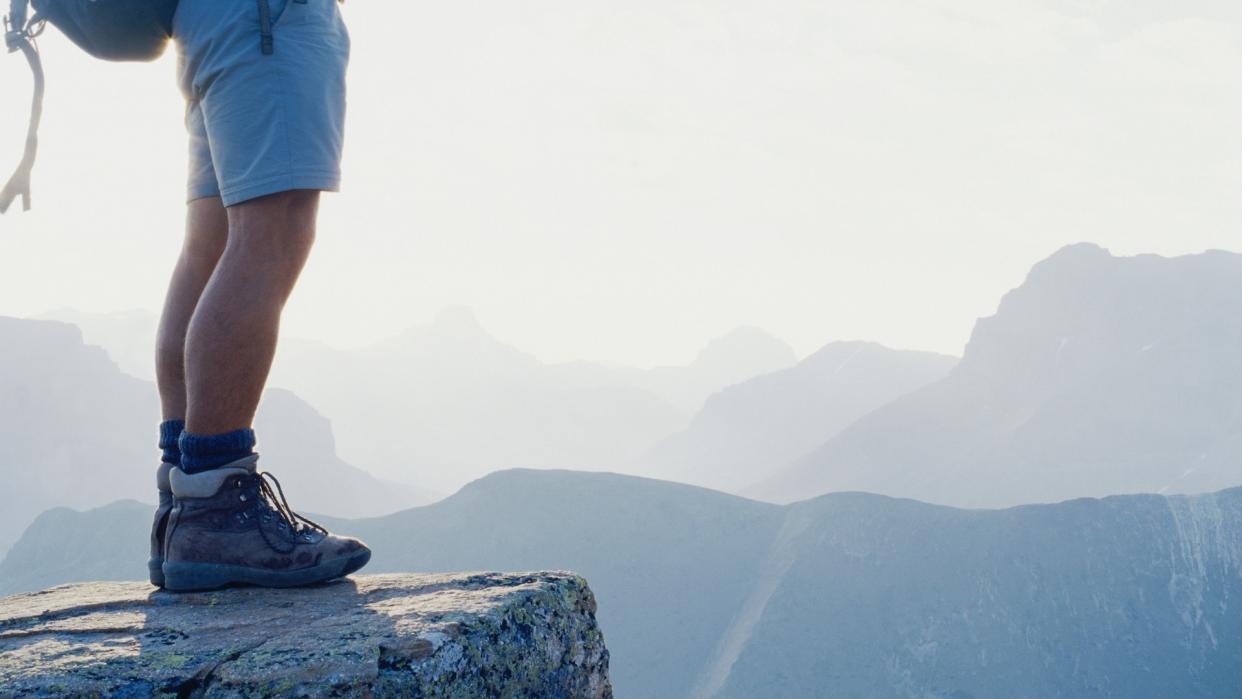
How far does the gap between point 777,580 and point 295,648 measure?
66.6m

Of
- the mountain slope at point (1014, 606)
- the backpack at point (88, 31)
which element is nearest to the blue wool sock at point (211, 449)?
the backpack at point (88, 31)

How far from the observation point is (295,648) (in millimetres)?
1765

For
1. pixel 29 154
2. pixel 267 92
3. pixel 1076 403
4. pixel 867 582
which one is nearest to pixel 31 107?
pixel 29 154

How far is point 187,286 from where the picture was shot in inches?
116

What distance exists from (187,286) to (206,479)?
739mm

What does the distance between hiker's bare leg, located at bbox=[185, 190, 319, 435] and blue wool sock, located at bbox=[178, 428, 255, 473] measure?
0.7 inches

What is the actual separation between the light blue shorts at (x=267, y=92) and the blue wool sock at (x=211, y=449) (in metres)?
0.62

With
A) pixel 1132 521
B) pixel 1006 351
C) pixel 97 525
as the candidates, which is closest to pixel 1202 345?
pixel 1006 351

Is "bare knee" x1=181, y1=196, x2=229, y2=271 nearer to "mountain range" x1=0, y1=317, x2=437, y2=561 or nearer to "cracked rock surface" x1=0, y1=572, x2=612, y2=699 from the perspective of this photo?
"cracked rock surface" x1=0, y1=572, x2=612, y2=699

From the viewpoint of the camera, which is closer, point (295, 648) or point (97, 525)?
point (295, 648)

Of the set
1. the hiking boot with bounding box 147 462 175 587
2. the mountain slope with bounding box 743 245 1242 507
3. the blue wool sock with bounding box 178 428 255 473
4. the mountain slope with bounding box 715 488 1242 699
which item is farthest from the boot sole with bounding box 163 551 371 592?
the mountain slope with bounding box 743 245 1242 507

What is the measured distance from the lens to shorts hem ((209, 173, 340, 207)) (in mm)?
2447

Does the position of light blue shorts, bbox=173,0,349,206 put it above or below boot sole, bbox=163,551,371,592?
above

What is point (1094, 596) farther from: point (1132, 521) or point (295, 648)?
point (295, 648)
